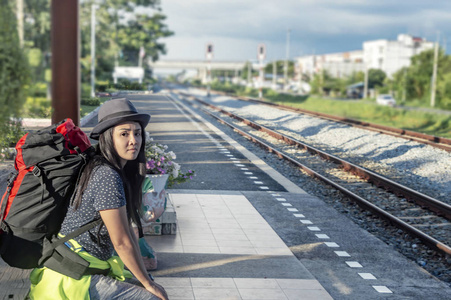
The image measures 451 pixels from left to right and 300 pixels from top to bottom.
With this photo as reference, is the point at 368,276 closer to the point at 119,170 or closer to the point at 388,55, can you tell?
the point at 119,170

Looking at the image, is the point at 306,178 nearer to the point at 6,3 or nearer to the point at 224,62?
the point at 6,3

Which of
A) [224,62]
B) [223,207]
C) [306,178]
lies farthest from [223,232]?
[224,62]

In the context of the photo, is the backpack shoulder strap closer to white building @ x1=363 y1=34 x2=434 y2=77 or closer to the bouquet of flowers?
the bouquet of flowers

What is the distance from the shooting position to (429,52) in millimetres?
97688

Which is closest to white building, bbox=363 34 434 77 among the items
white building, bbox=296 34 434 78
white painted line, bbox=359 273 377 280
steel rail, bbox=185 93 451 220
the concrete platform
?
white building, bbox=296 34 434 78

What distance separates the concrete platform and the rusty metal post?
84.7 inches

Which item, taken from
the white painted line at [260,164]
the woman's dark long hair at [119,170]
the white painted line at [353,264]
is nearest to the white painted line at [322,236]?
the white painted line at [353,264]

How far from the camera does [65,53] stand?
5309mm

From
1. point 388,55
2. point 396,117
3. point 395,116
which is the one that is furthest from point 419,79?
point 388,55

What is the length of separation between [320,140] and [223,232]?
683 inches

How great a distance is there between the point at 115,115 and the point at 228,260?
410 cm

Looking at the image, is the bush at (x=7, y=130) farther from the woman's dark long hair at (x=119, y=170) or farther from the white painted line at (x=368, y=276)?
the white painted line at (x=368, y=276)

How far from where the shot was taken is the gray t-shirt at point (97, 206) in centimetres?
338

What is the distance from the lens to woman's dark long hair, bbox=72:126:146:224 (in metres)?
3.45
